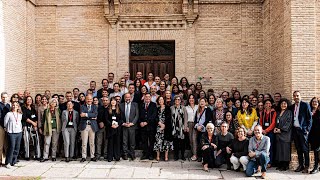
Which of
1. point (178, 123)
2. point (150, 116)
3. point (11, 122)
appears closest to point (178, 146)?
point (178, 123)

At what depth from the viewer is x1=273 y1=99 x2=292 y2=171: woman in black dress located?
9.66 metres

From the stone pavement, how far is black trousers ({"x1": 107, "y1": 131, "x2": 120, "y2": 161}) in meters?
0.25

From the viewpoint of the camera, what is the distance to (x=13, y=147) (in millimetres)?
9789

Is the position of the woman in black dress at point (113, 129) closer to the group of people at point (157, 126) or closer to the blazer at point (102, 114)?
the group of people at point (157, 126)

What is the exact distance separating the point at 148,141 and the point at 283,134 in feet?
11.6

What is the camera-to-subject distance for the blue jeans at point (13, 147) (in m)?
9.76

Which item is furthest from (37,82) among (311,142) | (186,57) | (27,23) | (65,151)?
(311,142)

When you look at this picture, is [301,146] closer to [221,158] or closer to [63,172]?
[221,158]

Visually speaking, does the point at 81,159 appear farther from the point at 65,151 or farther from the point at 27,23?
the point at 27,23

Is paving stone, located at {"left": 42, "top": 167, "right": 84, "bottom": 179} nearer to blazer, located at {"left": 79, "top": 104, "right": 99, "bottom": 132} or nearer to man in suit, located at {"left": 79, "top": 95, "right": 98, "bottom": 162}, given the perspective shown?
man in suit, located at {"left": 79, "top": 95, "right": 98, "bottom": 162}

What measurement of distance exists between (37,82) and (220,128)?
6925 millimetres

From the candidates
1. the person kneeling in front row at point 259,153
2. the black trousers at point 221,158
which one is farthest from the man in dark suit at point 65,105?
the person kneeling in front row at point 259,153

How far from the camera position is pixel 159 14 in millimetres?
13570

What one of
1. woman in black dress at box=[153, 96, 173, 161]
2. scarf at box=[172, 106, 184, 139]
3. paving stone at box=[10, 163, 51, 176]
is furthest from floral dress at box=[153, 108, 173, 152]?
paving stone at box=[10, 163, 51, 176]
